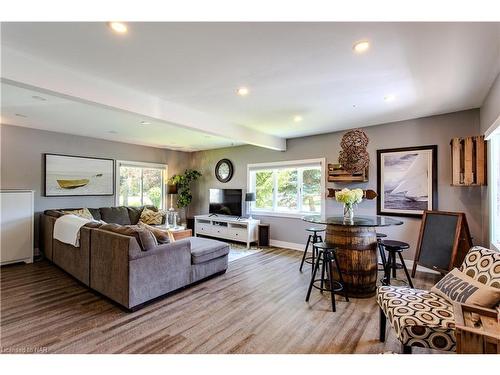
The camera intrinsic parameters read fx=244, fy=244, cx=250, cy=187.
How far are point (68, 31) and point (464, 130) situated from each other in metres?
4.80

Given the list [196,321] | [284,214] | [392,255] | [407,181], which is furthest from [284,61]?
[284,214]

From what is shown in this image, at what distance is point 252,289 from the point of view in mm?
3172

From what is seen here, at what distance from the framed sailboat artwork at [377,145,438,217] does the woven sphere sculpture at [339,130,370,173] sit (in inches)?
40.5

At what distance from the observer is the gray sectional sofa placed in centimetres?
257

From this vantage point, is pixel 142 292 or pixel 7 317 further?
pixel 142 292

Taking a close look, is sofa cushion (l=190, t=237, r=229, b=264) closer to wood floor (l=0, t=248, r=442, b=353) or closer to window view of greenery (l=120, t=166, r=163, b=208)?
wood floor (l=0, t=248, r=442, b=353)

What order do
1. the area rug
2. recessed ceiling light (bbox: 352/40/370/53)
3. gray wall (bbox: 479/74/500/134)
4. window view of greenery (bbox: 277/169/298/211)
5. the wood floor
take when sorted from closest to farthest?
recessed ceiling light (bbox: 352/40/370/53) < the wood floor < gray wall (bbox: 479/74/500/134) < the area rug < window view of greenery (bbox: 277/169/298/211)

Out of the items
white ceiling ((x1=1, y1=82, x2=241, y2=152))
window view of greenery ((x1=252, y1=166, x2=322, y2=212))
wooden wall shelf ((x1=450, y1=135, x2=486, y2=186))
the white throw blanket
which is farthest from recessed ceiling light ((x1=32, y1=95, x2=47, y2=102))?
wooden wall shelf ((x1=450, y1=135, x2=486, y2=186))

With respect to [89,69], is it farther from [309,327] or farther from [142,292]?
[309,327]

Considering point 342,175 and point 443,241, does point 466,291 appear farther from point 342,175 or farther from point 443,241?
point 342,175

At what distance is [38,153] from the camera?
15.1ft

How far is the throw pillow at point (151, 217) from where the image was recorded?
18.4 ft

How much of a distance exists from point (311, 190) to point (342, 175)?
2.73 ft

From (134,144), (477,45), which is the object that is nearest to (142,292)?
(477,45)
